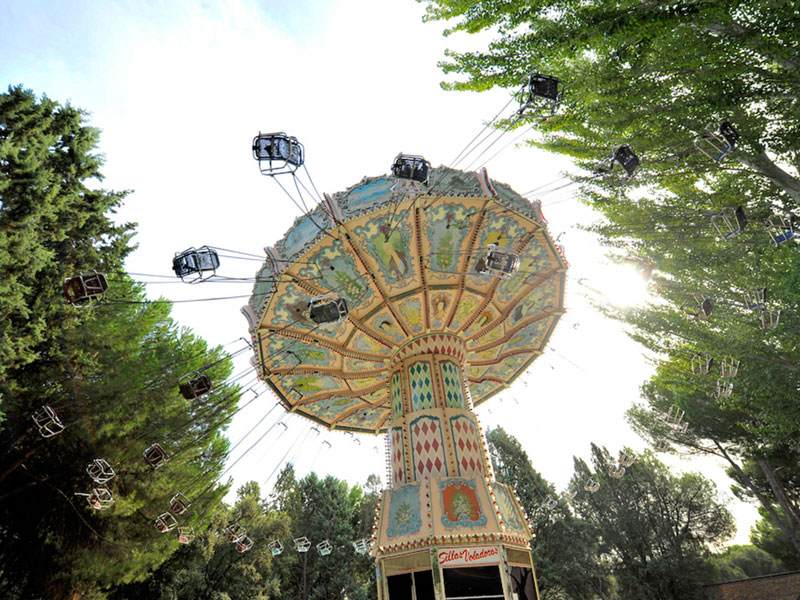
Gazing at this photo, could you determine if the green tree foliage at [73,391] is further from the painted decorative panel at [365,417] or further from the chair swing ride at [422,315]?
the painted decorative panel at [365,417]

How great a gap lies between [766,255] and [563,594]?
23320 millimetres

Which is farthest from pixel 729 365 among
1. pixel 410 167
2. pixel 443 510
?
pixel 410 167

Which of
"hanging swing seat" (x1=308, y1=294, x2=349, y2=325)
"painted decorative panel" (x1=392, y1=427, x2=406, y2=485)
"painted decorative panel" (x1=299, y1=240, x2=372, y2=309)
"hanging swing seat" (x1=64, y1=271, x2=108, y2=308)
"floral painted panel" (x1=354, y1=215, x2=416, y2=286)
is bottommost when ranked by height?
"painted decorative panel" (x1=392, y1=427, x2=406, y2=485)

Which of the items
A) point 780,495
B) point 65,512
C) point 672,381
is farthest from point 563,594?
point 65,512

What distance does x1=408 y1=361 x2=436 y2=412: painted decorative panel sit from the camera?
35.8 feet

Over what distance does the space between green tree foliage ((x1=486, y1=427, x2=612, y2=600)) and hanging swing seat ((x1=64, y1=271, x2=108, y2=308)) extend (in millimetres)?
26450

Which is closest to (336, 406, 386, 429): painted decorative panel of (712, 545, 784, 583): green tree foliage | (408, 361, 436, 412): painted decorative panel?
(408, 361, 436, 412): painted decorative panel

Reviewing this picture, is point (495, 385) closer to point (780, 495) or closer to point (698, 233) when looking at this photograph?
point (698, 233)

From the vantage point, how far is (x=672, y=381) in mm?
13969

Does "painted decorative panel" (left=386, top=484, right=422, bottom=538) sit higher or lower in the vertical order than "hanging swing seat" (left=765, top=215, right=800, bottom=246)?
lower

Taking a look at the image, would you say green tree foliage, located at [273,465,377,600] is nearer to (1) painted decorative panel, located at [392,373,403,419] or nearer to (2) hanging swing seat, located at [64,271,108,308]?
(1) painted decorative panel, located at [392,373,403,419]

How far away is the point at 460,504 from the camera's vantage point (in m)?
9.11

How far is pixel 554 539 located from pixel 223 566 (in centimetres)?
1935

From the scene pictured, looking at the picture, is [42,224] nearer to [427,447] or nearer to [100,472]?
[100,472]
